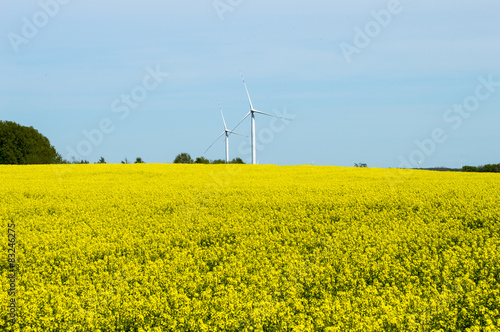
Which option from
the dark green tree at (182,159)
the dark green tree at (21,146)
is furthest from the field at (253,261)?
the dark green tree at (182,159)

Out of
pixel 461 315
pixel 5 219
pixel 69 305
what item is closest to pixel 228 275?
pixel 69 305

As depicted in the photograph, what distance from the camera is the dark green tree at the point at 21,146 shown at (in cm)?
7481

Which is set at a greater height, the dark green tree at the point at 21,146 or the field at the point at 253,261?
the dark green tree at the point at 21,146

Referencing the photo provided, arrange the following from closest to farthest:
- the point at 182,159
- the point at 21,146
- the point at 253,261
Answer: the point at 253,261, the point at 21,146, the point at 182,159

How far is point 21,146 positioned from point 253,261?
2911 inches

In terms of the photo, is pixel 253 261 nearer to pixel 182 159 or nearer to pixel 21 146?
pixel 21 146

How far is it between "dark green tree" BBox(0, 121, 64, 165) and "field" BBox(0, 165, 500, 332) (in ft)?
186

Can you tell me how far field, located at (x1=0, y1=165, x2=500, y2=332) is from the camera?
943 cm

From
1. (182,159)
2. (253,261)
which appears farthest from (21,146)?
(253,261)

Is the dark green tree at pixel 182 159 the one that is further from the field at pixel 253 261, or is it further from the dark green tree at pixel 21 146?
the field at pixel 253 261

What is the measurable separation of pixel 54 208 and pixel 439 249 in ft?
49.2

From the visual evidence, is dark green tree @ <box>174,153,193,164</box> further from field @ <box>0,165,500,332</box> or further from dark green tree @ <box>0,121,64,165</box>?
field @ <box>0,165,500,332</box>

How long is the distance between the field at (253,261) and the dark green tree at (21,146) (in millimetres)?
56719

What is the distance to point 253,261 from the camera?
12.7m
